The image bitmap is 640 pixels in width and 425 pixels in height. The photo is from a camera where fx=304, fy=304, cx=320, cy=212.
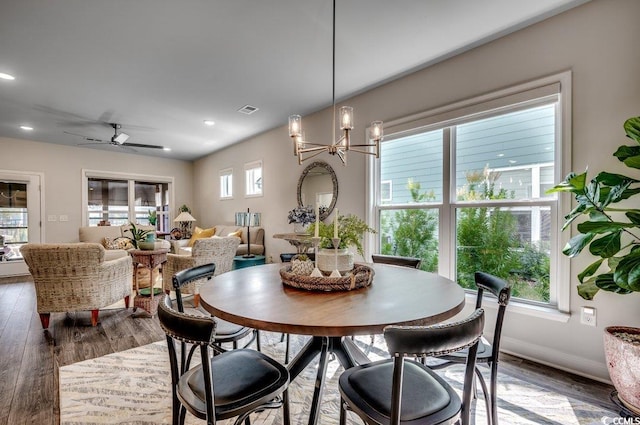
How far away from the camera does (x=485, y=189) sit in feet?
9.16

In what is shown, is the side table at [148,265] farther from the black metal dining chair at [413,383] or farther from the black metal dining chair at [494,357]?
the black metal dining chair at [494,357]

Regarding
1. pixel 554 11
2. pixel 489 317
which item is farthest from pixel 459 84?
pixel 489 317

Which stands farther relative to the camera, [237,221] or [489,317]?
[237,221]

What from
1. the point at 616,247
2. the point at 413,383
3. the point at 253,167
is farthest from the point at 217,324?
the point at 253,167

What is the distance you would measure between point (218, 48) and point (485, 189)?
2.74 meters

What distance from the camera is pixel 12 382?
2.16m

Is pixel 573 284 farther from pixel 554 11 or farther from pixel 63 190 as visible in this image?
pixel 63 190

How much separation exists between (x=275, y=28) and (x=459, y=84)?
1.75 meters

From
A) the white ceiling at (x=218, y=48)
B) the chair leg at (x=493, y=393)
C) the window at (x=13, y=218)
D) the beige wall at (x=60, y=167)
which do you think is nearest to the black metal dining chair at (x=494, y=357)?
the chair leg at (x=493, y=393)

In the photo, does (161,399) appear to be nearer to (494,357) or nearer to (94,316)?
(94,316)

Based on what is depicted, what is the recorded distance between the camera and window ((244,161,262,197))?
564 centimetres

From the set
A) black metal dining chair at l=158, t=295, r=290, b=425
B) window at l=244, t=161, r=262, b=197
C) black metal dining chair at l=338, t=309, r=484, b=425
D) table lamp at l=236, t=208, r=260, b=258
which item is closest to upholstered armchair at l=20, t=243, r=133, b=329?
table lamp at l=236, t=208, r=260, b=258

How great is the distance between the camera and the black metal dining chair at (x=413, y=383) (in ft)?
3.01

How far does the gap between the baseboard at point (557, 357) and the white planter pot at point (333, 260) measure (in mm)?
1815
